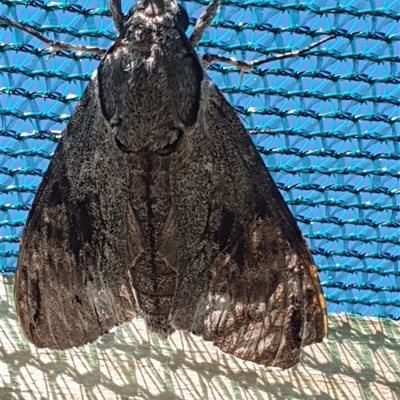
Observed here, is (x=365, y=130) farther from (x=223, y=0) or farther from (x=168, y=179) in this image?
(x=168, y=179)

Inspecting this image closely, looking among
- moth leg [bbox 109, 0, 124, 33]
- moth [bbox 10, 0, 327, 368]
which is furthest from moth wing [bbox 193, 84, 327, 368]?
moth leg [bbox 109, 0, 124, 33]

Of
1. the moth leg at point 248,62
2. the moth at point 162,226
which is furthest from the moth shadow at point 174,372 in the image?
the moth leg at point 248,62

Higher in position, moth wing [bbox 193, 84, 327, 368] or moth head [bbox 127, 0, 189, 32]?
moth head [bbox 127, 0, 189, 32]

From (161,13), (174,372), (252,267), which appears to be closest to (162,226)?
(252,267)

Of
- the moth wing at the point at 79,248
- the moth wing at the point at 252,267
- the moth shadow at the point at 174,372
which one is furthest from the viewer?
the moth shadow at the point at 174,372

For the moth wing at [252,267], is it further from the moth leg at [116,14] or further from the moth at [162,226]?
the moth leg at [116,14]

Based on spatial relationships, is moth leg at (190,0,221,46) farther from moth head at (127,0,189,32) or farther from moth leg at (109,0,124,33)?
moth leg at (109,0,124,33)

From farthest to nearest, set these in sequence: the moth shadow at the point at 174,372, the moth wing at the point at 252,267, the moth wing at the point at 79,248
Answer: the moth shadow at the point at 174,372 < the moth wing at the point at 79,248 < the moth wing at the point at 252,267
